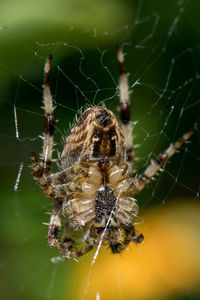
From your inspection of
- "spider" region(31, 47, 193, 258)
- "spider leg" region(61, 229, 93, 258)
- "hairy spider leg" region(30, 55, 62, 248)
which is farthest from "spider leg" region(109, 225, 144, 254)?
"hairy spider leg" region(30, 55, 62, 248)

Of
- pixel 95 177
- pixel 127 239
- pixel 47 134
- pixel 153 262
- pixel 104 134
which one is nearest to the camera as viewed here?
pixel 104 134

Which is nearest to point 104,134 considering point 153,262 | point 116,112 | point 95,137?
point 95,137

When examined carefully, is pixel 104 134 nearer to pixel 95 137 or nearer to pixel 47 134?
pixel 95 137

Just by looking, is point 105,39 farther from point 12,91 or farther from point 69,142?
point 69,142

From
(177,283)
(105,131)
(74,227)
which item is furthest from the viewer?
(177,283)

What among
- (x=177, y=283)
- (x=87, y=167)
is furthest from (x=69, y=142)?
(x=177, y=283)

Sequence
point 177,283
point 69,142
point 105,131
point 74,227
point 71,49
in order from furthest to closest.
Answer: point 177,283 < point 71,49 < point 74,227 < point 69,142 < point 105,131

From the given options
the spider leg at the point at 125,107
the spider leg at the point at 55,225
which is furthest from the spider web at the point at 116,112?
the spider leg at the point at 55,225
